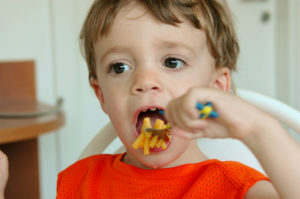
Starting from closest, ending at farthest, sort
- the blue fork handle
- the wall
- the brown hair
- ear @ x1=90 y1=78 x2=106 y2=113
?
the blue fork handle
the brown hair
ear @ x1=90 y1=78 x2=106 y2=113
the wall

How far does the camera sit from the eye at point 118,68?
0.84m

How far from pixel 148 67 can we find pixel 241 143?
37cm

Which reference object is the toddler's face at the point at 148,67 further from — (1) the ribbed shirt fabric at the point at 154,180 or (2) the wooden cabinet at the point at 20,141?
(2) the wooden cabinet at the point at 20,141

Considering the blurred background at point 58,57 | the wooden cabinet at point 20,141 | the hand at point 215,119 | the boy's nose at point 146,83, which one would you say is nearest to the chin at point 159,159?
the boy's nose at point 146,83

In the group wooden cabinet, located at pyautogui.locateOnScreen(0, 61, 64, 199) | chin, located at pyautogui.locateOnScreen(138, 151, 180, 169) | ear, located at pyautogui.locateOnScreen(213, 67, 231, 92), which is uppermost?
ear, located at pyautogui.locateOnScreen(213, 67, 231, 92)

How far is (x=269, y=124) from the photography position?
589 millimetres

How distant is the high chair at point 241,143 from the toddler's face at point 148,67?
204 millimetres

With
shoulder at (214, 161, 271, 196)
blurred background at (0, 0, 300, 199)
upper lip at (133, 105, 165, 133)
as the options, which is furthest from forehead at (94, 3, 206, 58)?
blurred background at (0, 0, 300, 199)

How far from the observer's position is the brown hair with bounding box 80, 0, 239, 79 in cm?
83

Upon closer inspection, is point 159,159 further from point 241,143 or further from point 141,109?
point 241,143

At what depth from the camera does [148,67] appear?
0.81 metres

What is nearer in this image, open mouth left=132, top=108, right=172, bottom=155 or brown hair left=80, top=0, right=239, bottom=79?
open mouth left=132, top=108, right=172, bottom=155

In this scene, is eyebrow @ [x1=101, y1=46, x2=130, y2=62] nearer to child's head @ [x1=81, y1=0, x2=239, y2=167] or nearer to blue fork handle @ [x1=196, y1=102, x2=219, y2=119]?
child's head @ [x1=81, y1=0, x2=239, y2=167]

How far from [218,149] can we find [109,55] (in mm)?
374
